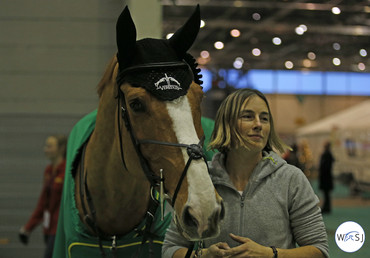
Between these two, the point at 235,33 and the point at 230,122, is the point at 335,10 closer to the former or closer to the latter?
the point at 235,33

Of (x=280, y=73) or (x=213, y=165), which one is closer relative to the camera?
(x=213, y=165)

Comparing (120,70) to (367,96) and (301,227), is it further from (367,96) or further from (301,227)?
(367,96)

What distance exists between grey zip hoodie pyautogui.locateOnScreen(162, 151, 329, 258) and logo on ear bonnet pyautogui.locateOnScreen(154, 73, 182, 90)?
13.2 inches

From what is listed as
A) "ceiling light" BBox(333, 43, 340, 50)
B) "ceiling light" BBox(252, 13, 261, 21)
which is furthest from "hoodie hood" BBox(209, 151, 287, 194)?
"ceiling light" BBox(333, 43, 340, 50)

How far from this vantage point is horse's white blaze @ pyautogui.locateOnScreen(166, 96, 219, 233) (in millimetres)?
1391

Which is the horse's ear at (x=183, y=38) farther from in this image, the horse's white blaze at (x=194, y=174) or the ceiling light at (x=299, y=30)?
the ceiling light at (x=299, y=30)

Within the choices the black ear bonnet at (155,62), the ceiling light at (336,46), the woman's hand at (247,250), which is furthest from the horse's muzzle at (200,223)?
the ceiling light at (336,46)

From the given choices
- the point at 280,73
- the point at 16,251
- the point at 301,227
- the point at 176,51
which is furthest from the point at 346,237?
the point at 280,73

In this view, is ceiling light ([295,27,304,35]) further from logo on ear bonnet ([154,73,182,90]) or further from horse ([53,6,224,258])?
logo on ear bonnet ([154,73,182,90])

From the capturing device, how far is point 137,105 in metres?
1.64

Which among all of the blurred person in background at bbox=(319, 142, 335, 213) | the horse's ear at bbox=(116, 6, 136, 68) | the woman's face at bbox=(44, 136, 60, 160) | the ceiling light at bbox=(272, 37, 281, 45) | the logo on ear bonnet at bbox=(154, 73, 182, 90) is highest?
the ceiling light at bbox=(272, 37, 281, 45)

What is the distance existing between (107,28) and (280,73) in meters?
18.5

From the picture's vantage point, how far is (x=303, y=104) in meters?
24.0

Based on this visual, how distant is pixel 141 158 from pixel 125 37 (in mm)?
405
